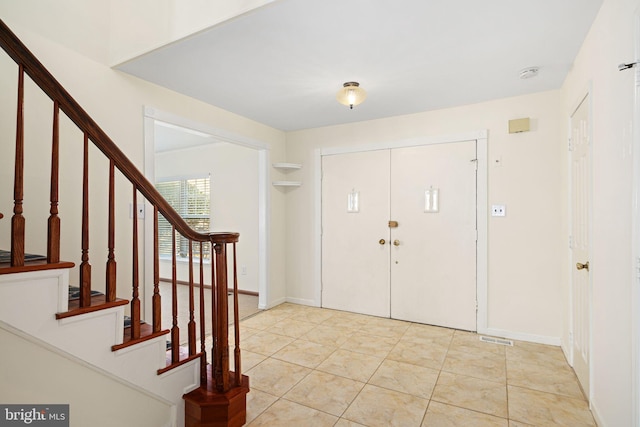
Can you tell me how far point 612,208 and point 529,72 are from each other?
1.55 m

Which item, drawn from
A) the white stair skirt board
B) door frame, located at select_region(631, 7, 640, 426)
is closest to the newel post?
the white stair skirt board

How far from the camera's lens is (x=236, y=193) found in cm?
534

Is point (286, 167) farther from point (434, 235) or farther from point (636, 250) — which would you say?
point (636, 250)

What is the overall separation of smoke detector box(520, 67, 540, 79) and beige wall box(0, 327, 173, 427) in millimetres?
3543

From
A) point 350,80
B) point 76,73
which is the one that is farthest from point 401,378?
point 76,73

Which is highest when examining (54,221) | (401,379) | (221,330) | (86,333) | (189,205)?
(189,205)

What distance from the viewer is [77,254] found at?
2.30m

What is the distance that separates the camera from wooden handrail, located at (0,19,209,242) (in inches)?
51.5

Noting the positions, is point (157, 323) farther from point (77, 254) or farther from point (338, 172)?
point (338, 172)

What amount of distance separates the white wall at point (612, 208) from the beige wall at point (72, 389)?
2338 mm

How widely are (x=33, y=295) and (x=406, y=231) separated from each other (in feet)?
10.9

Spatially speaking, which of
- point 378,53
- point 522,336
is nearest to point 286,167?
point 378,53

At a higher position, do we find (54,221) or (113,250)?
(54,221)

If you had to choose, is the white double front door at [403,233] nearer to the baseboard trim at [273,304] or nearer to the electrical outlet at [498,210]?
the electrical outlet at [498,210]
